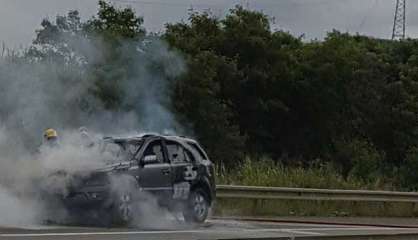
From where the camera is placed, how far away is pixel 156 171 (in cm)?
1786

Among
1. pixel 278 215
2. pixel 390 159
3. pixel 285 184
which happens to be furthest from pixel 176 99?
pixel 390 159

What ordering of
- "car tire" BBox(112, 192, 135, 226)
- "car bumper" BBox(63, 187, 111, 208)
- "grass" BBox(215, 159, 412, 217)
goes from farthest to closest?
"grass" BBox(215, 159, 412, 217) → "car tire" BBox(112, 192, 135, 226) → "car bumper" BBox(63, 187, 111, 208)

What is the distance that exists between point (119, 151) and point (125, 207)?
1.12 metres

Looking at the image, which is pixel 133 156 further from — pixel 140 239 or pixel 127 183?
pixel 140 239

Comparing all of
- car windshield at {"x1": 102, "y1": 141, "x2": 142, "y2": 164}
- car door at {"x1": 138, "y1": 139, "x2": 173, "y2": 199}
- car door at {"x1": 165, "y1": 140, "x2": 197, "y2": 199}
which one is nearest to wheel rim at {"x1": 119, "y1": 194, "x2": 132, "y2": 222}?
car door at {"x1": 138, "y1": 139, "x2": 173, "y2": 199}

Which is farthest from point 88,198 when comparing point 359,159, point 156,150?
point 359,159

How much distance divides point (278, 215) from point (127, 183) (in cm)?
785

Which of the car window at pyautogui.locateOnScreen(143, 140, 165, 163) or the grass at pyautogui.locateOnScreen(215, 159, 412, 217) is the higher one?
the car window at pyautogui.locateOnScreen(143, 140, 165, 163)

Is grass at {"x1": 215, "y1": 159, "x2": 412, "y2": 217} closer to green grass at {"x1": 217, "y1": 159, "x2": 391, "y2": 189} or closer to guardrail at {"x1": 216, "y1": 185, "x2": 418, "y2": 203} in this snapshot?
green grass at {"x1": 217, "y1": 159, "x2": 391, "y2": 189}

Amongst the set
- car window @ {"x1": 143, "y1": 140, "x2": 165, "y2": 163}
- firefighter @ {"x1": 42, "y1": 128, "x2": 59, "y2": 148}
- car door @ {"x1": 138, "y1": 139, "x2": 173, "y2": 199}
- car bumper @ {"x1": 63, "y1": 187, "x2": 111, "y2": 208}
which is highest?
firefighter @ {"x1": 42, "y1": 128, "x2": 59, "y2": 148}

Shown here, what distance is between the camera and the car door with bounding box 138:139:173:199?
17.5 meters

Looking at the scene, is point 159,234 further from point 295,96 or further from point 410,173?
point 295,96

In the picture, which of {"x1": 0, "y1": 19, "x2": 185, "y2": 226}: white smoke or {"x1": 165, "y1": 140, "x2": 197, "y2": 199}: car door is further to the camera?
{"x1": 165, "y1": 140, "x2": 197, "y2": 199}: car door

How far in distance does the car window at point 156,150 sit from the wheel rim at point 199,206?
116 cm
